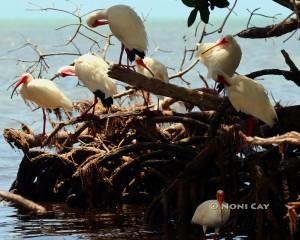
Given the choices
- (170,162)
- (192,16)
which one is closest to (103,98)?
(170,162)

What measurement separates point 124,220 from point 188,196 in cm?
100

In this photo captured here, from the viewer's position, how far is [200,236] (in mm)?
8445

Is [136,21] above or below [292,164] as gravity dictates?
above

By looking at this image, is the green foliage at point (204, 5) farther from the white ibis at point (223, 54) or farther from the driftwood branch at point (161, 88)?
the white ibis at point (223, 54)

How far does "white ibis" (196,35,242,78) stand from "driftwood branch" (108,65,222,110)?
1468 mm

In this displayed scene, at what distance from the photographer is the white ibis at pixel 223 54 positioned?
32.5 ft

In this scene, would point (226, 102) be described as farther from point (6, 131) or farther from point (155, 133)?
point (6, 131)

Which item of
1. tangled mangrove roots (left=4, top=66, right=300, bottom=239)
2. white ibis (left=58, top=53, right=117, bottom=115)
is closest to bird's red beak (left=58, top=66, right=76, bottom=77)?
white ibis (left=58, top=53, right=117, bottom=115)

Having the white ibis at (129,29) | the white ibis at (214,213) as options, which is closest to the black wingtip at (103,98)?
the white ibis at (129,29)

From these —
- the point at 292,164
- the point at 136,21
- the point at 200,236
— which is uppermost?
the point at 136,21

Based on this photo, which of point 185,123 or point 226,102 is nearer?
point 226,102

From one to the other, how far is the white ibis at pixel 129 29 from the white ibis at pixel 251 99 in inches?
83.0

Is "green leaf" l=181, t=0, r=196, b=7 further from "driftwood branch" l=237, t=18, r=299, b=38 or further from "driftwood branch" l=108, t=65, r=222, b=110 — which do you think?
"driftwood branch" l=237, t=18, r=299, b=38

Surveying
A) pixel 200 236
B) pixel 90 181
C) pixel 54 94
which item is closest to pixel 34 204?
pixel 90 181
